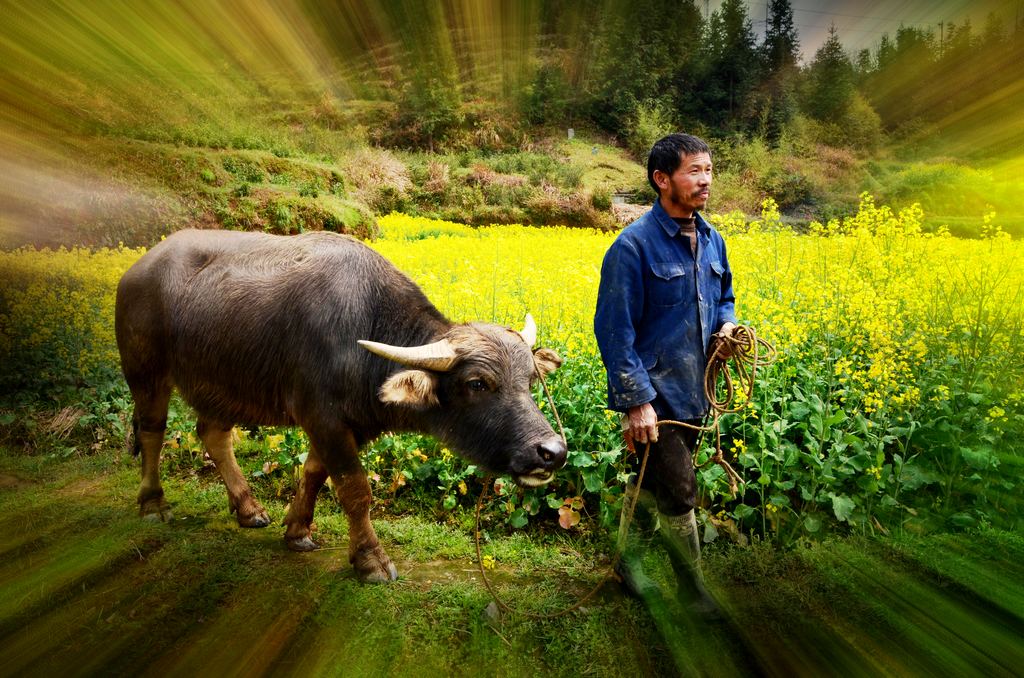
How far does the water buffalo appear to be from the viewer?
2.46 metres

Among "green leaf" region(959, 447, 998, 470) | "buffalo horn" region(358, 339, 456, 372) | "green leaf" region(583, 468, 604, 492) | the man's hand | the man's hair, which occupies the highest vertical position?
the man's hair

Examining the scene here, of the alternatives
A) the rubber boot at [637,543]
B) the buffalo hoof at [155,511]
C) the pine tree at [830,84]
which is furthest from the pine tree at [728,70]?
the buffalo hoof at [155,511]

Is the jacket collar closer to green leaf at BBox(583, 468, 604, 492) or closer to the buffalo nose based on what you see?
the buffalo nose

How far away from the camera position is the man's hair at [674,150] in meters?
2.23

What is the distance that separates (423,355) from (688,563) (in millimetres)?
1358

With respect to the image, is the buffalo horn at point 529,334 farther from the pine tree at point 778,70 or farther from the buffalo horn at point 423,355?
the pine tree at point 778,70

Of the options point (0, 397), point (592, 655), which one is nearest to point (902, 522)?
point (592, 655)

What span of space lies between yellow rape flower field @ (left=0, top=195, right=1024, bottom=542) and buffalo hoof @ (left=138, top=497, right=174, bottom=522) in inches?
31.7

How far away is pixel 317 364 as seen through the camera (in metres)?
2.77

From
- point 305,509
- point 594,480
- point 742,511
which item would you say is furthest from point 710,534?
point 305,509

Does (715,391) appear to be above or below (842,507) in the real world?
above

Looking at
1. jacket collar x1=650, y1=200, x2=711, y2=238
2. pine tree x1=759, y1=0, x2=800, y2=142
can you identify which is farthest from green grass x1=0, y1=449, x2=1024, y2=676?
pine tree x1=759, y1=0, x2=800, y2=142

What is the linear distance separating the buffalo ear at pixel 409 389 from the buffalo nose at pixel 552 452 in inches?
19.6

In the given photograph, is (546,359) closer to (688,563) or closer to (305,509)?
(688,563)
